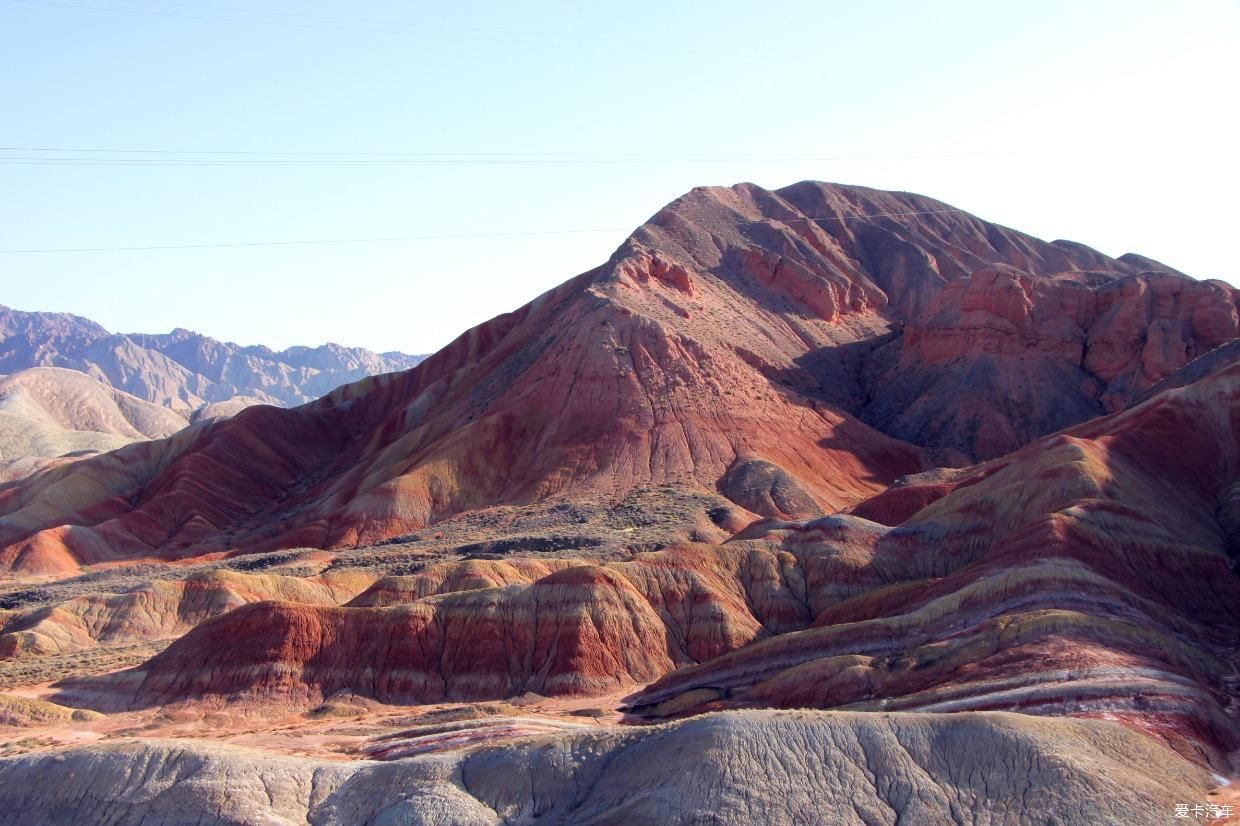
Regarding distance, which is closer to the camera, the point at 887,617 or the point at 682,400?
the point at 887,617

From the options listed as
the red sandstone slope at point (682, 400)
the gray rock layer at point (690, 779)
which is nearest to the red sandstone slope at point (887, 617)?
the gray rock layer at point (690, 779)

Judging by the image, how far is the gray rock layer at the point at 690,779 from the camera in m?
34.4

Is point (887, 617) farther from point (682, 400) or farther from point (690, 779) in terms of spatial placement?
point (682, 400)

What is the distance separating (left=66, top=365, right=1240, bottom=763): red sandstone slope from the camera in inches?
1860

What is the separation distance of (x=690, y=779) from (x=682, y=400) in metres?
74.2

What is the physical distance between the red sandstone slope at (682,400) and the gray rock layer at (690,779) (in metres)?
57.1

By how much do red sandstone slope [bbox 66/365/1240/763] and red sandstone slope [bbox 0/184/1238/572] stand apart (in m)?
22.9

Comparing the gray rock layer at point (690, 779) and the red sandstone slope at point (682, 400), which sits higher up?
the red sandstone slope at point (682, 400)

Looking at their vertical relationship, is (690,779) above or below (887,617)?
above

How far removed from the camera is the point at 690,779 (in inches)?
1375

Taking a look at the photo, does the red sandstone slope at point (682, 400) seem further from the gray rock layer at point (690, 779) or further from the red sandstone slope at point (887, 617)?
the gray rock layer at point (690, 779)

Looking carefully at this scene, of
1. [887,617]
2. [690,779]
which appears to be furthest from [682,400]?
[690,779]

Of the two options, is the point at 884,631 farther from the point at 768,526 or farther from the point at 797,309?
the point at 797,309

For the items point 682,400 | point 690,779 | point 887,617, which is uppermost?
point 682,400
